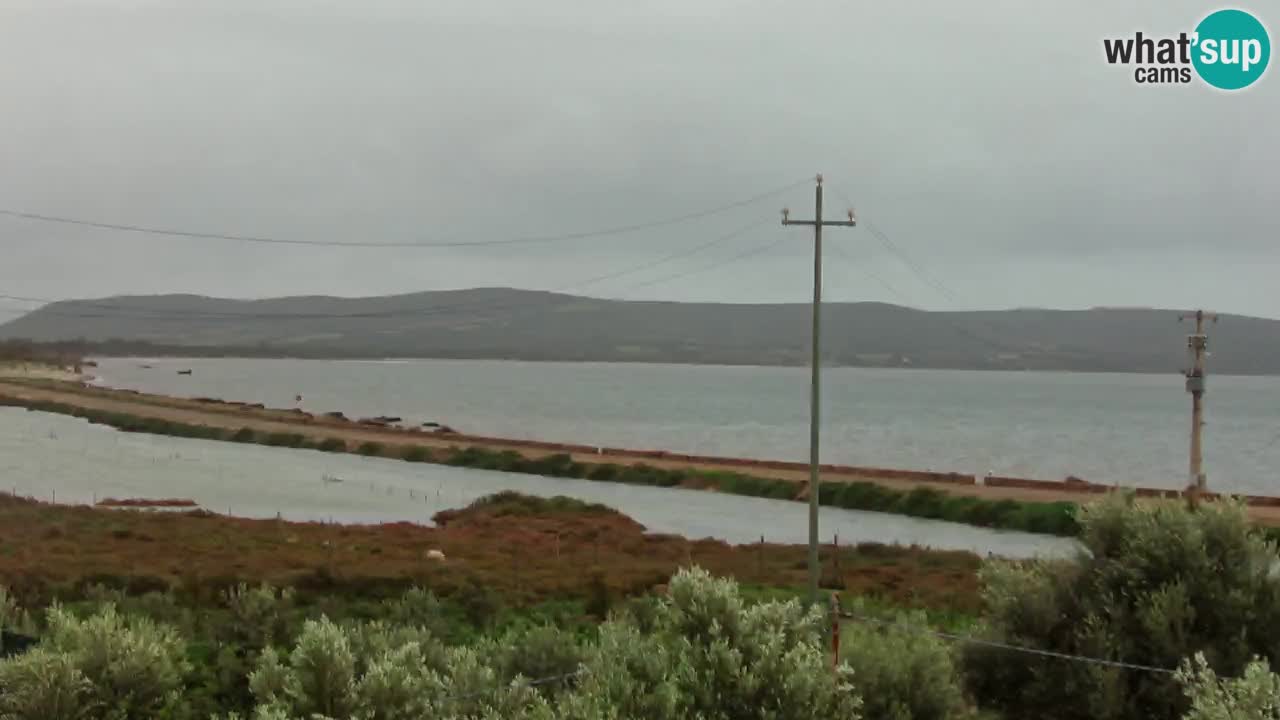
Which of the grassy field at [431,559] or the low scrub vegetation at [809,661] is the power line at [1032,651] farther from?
the grassy field at [431,559]

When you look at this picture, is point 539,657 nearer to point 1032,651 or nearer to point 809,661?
point 1032,651

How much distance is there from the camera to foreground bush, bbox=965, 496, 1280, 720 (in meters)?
15.9

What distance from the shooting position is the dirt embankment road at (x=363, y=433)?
83188 millimetres

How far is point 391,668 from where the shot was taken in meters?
13.5

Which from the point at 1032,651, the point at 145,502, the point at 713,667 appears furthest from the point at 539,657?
the point at 145,502

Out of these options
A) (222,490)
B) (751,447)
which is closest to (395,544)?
(222,490)

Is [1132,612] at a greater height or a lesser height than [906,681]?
greater

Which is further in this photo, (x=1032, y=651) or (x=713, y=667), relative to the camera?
(x=1032, y=651)

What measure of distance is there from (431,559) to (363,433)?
87729 mm

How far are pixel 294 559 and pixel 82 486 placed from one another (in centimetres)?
4269

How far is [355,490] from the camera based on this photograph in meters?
82.4

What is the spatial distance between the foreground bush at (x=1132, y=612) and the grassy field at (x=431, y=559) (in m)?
18.2

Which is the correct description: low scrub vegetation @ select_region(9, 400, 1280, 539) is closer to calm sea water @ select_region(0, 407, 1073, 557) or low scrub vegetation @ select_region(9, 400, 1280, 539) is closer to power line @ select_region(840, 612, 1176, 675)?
calm sea water @ select_region(0, 407, 1073, 557)

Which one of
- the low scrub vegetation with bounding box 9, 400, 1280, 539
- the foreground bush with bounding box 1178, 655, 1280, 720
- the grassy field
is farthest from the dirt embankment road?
the foreground bush with bounding box 1178, 655, 1280, 720
